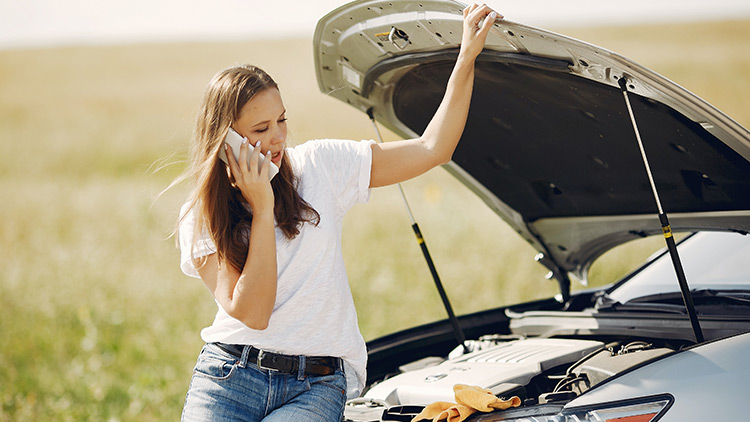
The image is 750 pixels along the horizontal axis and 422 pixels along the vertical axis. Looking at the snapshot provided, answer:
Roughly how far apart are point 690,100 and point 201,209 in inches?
64.5

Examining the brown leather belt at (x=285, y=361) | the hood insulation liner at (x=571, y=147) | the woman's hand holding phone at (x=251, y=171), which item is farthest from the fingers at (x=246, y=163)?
the hood insulation liner at (x=571, y=147)

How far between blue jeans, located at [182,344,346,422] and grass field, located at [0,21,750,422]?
0.66m

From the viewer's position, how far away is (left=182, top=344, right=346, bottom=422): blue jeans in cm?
245

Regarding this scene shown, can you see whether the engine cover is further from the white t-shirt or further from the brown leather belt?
the brown leather belt

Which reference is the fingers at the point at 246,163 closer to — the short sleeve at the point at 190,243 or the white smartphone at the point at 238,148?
the white smartphone at the point at 238,148

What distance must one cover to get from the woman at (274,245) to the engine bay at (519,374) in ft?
1.11

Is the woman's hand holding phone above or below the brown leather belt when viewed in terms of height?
above

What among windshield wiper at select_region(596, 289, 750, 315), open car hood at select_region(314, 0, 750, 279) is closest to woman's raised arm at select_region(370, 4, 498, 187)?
open car hood at select_region(314, 0, 750, 279)

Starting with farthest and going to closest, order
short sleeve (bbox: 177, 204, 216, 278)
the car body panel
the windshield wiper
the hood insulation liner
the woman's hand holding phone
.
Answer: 1. the windshield wiper
2. the hood insulation liner
3. short sleeve (bbox: 177, 204, 216, 278)
4. the woman's hand holding phone
5. the car body panel

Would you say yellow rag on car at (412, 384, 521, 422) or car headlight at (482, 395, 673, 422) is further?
yellow rag on car at (412, 384, 521, 422)

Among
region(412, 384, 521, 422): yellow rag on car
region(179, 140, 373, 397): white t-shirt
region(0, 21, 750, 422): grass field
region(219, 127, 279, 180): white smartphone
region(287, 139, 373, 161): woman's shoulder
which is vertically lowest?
region(412, 384, 521, 422): yellow rag on car

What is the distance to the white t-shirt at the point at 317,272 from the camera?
2488 millimetres

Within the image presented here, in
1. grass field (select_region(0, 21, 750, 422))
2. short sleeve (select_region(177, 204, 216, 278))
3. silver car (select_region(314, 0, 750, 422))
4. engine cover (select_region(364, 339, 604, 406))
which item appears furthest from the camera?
grass field (select_region(0, 21, 750, 422))

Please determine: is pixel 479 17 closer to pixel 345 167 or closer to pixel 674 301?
pixel 345 167
